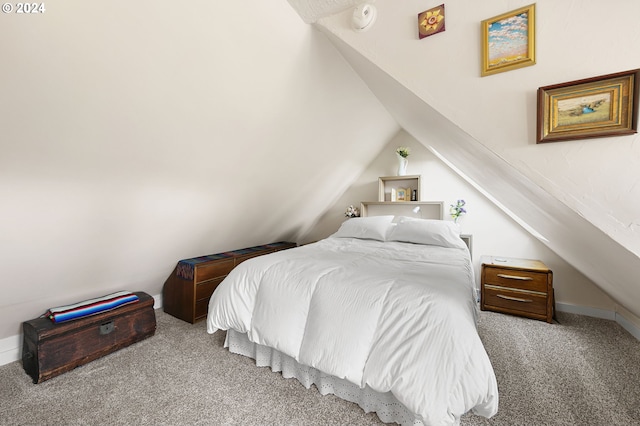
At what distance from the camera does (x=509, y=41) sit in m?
1.10

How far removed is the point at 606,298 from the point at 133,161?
4.26 m

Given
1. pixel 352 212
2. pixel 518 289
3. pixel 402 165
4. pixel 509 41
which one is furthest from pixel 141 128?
pixel 518 289

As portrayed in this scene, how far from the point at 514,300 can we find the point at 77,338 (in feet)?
11.8

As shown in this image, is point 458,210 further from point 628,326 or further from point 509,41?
point 509,41

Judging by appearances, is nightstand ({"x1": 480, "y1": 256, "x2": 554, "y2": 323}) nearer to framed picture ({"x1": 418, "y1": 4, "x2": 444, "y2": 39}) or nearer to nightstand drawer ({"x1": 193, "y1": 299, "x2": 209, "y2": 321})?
framed picture ({"x1": 418, "y1": 4, "x2": 444, "y2": 39})

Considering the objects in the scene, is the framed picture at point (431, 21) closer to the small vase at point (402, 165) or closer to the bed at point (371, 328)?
the bed at point (371, 328)

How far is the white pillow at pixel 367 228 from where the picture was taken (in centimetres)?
303

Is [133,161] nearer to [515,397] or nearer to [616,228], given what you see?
[616,228]

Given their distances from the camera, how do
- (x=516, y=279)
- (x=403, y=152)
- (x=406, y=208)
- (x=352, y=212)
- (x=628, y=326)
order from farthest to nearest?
(x=352, y=212) < (x=406, y=208) < (x=403, y=152) < (x=516, y=279) < (x=628, y=326)

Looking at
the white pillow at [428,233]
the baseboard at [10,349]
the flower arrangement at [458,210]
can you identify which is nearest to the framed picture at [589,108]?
the white pillow at [428,233]

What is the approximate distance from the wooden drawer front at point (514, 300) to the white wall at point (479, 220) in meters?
0.59

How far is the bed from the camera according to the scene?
3.58ft

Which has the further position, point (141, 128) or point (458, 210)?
point (458, 210)

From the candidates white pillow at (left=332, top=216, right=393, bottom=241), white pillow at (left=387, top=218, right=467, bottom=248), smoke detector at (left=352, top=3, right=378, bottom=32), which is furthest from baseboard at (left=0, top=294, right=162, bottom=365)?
white pillow at (left=387, top=218, right=467, bottom=248)
